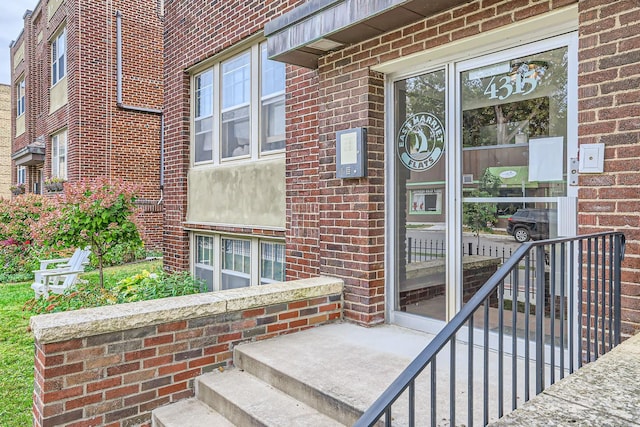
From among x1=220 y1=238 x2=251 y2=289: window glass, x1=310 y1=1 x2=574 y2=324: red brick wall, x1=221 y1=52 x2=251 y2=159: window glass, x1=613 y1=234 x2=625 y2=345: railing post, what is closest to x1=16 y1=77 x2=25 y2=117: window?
x1=221 y1=52 x2=251 y2=159: window glass

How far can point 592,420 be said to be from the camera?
1.46 m

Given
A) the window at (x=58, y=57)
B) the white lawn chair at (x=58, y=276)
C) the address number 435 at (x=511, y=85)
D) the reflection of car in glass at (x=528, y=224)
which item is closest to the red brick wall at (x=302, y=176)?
the address number 435 at (x=511, y=85)

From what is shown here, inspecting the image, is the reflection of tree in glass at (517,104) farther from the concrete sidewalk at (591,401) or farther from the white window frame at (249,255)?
the white window frame at (249,255)

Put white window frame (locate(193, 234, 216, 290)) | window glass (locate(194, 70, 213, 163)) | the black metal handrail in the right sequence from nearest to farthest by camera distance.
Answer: the black metal handrail < window glass (locate(194, 70, 213, 163)) < white window frame (locate(193, 234, 216, 290))

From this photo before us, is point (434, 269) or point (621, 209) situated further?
point (434, 269)

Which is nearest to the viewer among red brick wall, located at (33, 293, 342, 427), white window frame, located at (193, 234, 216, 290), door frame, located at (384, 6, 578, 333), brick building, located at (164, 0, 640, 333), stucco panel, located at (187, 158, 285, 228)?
brick building, located at (164, 0, 640, 333)

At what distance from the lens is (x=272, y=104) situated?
5879 mm

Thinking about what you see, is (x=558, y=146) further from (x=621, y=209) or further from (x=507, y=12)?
(x=507, y=12)

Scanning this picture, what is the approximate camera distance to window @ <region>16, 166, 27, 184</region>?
19716mm

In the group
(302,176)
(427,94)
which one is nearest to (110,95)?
(302,176)

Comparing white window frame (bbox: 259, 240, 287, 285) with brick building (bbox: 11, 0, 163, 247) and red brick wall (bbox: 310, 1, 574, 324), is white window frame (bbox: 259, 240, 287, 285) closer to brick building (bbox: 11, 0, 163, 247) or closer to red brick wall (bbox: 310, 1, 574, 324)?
red brick wall (bbox: 310, 1, 574, 324)

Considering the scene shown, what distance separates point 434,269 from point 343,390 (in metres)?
1.59

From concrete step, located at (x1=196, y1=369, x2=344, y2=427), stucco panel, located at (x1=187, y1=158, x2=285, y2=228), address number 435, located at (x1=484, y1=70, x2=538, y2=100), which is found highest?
address number 435, located at (x1=484, y1=70, x2=538, y2=100)

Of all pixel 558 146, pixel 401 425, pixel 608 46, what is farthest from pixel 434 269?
pixel 608 46
